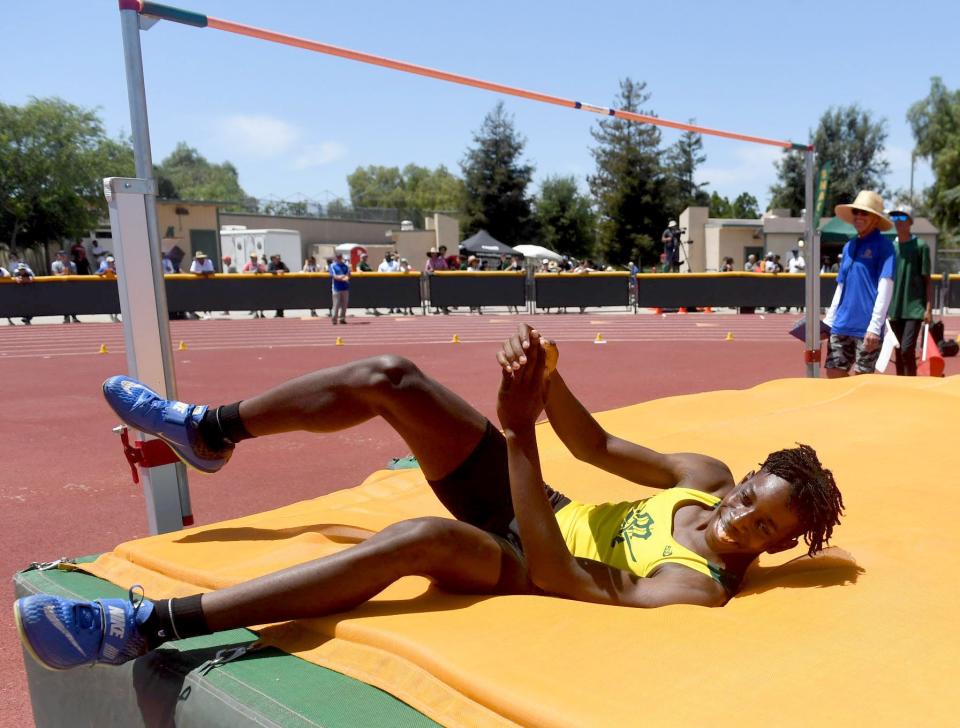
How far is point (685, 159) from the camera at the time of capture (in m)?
43.2

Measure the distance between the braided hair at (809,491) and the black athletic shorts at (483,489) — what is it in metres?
0.63

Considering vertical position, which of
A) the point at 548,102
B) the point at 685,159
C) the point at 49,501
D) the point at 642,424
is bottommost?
the point at 49,501

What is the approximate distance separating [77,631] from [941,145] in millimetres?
40199

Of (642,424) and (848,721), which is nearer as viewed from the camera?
(848,721)

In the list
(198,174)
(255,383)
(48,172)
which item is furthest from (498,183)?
(198,174)

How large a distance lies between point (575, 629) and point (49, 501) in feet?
11.2

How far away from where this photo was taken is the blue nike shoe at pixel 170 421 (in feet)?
7.79

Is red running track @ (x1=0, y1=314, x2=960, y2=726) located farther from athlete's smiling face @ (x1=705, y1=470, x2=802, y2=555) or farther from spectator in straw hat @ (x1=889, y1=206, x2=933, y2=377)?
spectator in straw hat @ (x1=889, y1=206, x2=933, y2=377)

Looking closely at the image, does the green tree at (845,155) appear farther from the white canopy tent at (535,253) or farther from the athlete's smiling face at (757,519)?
the athlete's smiling face at (757,519)

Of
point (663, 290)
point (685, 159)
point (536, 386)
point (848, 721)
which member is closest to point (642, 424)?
point (536, 386)

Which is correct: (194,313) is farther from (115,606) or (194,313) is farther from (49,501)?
(115,606)

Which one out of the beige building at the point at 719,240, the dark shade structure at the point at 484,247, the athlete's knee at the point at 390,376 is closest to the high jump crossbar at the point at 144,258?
the athlete's knee at the point at 390,376

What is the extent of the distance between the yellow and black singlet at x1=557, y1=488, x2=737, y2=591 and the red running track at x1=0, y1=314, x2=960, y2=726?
66.7 inches

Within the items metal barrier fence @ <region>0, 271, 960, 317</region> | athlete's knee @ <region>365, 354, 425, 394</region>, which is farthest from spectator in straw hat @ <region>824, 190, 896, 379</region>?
metal barrier fence @ <region>0, 271, 960, 317</region>
